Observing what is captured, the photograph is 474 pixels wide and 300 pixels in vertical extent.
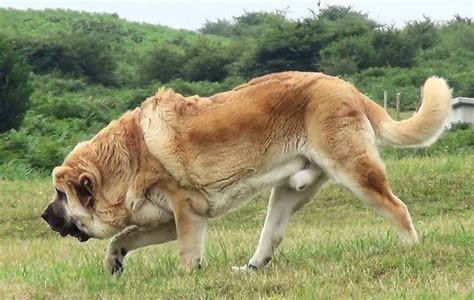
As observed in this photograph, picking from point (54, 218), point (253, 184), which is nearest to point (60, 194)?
point (54, 218)

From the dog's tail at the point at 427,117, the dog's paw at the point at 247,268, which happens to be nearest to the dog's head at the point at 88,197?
the dog's paw at the point at 247,268

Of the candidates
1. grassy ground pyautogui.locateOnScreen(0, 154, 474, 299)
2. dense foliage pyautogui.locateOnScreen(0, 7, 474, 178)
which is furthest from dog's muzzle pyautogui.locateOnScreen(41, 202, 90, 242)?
dense foliage pyautogui.locateOnScreen(0, 7, 474, 178)

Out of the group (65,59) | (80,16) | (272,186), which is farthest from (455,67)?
(272,186)

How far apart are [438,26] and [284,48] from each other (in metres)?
12.7

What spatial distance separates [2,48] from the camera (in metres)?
30.1

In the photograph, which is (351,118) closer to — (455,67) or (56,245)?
(56,245)

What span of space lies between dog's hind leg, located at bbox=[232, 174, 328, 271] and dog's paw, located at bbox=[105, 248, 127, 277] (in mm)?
1052

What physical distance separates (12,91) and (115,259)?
21.8 metres

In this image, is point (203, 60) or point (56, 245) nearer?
point (56, 245)

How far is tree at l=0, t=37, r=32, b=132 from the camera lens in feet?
93.6

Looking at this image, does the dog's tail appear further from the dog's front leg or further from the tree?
the tree

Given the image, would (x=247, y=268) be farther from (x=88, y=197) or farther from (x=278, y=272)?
(x=88, y=197)

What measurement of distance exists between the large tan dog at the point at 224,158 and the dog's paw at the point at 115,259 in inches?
0.4

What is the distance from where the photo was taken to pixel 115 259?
25.2ft
